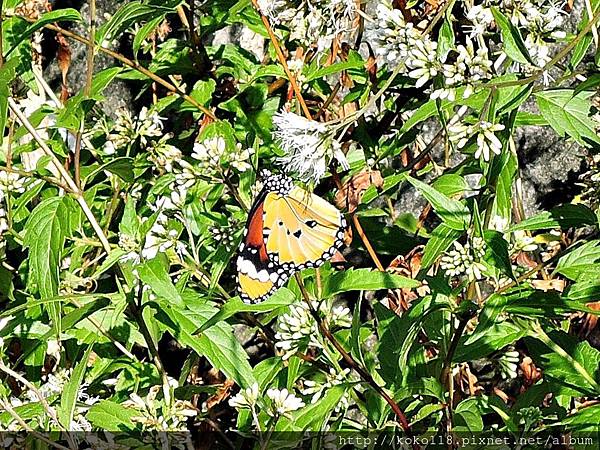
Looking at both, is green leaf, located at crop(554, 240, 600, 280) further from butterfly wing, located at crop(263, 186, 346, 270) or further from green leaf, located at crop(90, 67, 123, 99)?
green leaf, located at crop(90, 67, 123, 99)

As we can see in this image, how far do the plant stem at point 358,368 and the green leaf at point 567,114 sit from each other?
2.02 feet

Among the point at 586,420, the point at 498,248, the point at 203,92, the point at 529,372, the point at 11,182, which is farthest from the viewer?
the point at 203,92

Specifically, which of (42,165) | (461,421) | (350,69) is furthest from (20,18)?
(461,421)

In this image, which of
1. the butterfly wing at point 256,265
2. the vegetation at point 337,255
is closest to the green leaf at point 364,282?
the vegetation at point 337,255

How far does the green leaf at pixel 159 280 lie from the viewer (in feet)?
5.61

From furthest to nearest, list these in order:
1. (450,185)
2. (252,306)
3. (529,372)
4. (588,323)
Answer: (588,323), (529,372), (450,185), (252,306)

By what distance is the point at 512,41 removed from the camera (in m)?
1.41

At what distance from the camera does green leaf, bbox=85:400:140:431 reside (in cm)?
179

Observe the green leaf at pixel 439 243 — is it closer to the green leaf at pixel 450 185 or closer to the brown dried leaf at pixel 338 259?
the green leaf at pixel 450 185

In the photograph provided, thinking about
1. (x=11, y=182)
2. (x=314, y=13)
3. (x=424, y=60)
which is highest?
(x=314, y=13)

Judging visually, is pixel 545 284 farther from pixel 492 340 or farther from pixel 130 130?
pixel 130 130

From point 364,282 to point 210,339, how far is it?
0.39m

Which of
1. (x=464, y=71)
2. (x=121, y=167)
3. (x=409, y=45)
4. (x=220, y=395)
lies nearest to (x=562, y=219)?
(x=464, y=71)

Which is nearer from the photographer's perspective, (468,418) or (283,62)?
(468,418)
